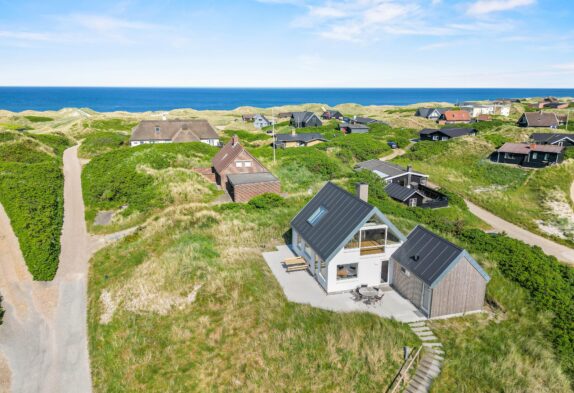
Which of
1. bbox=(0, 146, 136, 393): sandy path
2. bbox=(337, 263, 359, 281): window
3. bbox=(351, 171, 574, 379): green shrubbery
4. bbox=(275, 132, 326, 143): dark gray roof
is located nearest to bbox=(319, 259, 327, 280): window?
bbox=(337, 263, 359, 281): window

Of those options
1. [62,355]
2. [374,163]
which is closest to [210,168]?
[374,163]

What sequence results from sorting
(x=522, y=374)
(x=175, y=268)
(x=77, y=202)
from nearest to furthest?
(x=522, y=374), (x=175, y=268), (x=77, y=202)

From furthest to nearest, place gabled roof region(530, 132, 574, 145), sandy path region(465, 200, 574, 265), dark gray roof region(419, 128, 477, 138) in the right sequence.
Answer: dark gray roof region(419, 128, 477, 138)
gabled roof region(530, 132, 574, 145)
sandy path region(465, 200, 574, 265)

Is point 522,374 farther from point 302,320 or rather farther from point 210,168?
point 210,168

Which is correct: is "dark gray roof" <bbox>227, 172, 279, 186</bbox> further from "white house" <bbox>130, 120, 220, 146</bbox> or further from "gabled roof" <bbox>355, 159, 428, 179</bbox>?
"white house" <bbox>130, 120, 220, 146</bbox>

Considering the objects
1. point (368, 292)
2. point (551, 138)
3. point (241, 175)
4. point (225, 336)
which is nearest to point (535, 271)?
point (368, 292)

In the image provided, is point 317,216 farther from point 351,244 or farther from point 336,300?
point 336,300

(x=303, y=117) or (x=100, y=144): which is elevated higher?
(x=303, y=117)
